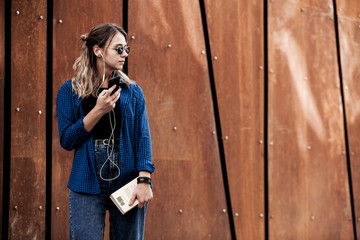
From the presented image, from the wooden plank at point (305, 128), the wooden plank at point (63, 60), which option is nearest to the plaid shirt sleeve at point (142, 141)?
the wooden plank at point (63, 60)

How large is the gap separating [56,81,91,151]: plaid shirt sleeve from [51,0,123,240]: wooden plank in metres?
1.16

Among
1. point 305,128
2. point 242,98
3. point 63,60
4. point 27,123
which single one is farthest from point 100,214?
point 305,128

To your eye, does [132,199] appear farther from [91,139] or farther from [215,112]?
[215,112]

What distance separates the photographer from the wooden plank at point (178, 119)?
3.72 metres

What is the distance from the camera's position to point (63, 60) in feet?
11.0

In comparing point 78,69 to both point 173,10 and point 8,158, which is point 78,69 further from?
point 173,10

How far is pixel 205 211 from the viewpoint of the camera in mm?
3932

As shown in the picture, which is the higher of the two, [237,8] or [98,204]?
[237,8]

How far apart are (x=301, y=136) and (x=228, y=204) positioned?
1.08 metres

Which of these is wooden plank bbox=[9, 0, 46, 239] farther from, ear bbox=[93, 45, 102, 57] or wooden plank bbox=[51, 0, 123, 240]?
ear bbox=[93, 45, 102, 57]

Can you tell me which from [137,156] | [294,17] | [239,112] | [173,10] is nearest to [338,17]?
[294,17]

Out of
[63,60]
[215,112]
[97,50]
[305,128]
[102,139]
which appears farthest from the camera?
[305,128]

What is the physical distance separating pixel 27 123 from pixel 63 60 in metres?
0.54

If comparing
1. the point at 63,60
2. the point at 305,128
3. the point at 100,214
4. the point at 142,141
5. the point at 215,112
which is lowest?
the point at 100,214
